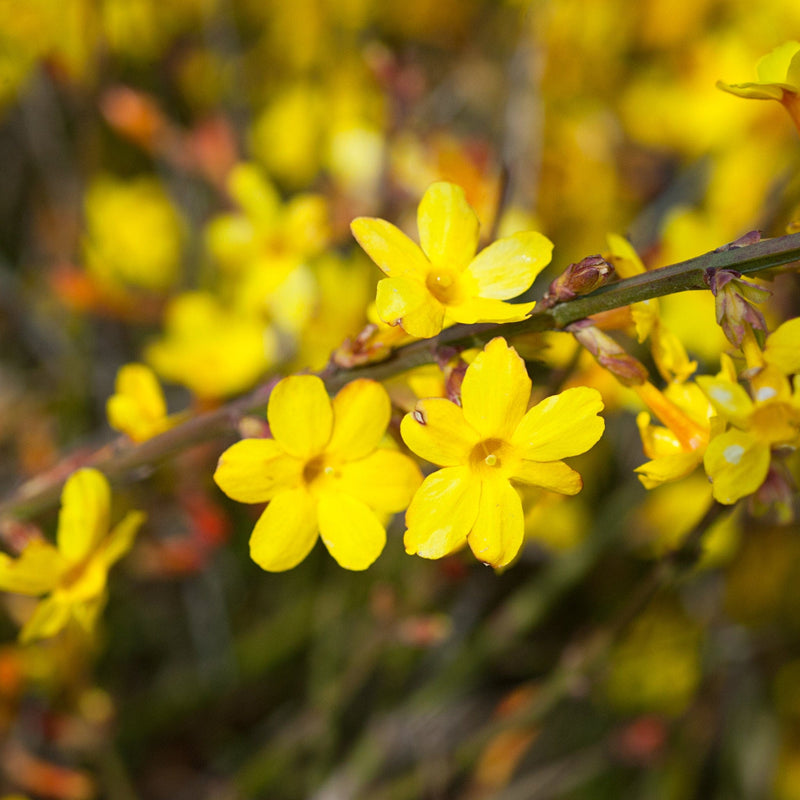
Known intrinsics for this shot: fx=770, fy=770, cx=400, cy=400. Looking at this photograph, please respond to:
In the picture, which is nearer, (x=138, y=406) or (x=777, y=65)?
(x=777, y=65)

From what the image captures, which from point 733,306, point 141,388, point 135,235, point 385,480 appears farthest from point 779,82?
point 135,235

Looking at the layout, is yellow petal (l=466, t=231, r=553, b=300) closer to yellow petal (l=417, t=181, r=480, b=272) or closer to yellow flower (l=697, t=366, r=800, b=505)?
yellow petal (l=417, t=181, r=480, b=272)

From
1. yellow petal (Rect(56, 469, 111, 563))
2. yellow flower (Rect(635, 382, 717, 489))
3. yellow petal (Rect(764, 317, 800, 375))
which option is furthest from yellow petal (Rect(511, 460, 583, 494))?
yellow petal (Rect(56, 469, 111, 563))

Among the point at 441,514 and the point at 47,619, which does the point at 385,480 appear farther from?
the point at 47,619

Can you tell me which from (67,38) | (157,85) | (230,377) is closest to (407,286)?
(230,377)

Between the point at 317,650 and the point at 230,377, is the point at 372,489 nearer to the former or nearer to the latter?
the point at 230,377

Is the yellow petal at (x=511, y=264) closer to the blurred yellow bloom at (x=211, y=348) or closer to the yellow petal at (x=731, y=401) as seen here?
the yellow petal at (x=731, y=401)
